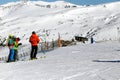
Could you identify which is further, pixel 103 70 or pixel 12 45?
pixel 12 45

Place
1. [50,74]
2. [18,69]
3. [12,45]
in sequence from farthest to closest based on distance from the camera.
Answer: [12,45] < [18,69] < [50,74]

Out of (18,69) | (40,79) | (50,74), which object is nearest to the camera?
(40,79)

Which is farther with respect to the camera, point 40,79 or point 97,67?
point 97,67

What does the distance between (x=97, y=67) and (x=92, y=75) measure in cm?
192

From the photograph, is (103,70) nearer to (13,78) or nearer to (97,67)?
(97,67)

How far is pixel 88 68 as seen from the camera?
15.5 m

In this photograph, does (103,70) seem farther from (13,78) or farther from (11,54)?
(11,54)

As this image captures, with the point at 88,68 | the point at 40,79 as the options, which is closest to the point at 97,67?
the point at 88,68

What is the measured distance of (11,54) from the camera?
22.1 meters

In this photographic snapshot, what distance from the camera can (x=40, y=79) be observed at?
1362 cm

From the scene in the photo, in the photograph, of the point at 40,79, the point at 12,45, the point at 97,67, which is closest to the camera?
the point at 40,79

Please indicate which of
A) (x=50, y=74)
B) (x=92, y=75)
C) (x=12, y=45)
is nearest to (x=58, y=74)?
(x=50, y=74)

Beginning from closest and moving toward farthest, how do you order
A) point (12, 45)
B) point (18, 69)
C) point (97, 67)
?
point (97, 67) < point (18, 69) < point (12, 45)

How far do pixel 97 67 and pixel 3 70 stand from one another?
3569 mm
